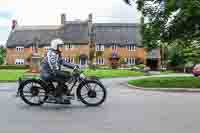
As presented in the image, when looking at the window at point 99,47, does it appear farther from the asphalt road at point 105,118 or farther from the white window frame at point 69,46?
the asphalt road at point 105,118

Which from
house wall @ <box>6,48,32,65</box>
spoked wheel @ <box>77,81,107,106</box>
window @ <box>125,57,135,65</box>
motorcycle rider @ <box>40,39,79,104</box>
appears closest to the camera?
motorcycle rider @ <box>40,39,79,104</box>

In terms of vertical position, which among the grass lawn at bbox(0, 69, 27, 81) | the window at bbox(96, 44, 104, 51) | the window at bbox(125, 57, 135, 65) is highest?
the window at bbox(96, 44, 104, 51)

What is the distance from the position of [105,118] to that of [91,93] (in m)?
2.39

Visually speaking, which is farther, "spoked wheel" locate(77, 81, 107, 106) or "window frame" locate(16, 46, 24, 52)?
"window frame" locate(16, 46, 24, 52)

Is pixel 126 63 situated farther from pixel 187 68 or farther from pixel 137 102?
pixel 137 102

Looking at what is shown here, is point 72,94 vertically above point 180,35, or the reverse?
point 180,35

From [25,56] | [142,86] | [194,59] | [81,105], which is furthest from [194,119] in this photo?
[25,56]

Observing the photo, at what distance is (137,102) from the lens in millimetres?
12953

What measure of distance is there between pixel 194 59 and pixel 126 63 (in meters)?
24.6

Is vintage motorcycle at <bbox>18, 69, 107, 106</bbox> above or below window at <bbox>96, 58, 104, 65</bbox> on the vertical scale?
below

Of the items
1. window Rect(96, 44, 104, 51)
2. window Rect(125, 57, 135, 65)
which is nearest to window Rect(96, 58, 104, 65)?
window Rect(96, 44, 104, 51)

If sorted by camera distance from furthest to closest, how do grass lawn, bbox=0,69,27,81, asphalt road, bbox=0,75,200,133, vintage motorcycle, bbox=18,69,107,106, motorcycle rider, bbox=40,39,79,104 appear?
grass lawn, bbox=0,69,27,81 → vintage motorcycle, bbox=18,69,107,106 → motorcycle rider, bbox=40,39,79,104 → asphalt road, bbox=0,75,200,133

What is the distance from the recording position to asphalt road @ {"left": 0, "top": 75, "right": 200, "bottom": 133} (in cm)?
828

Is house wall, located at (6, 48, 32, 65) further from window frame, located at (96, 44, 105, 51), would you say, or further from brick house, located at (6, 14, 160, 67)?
window frame, located at (96, 44, 105, 51)
